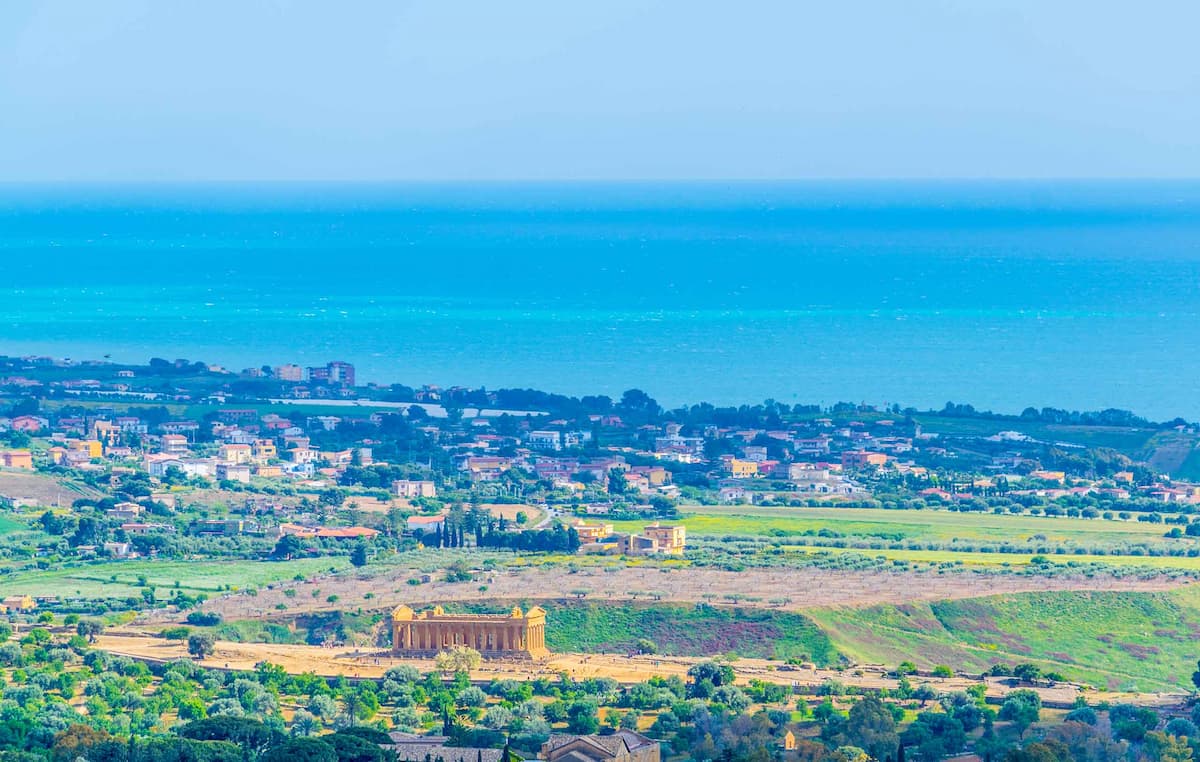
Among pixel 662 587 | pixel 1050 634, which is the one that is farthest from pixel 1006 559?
pixel 662 587

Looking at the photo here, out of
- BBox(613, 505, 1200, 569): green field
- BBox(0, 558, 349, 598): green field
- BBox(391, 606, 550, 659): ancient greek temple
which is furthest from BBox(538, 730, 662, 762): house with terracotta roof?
BBox(613, 505, 1200, 569): green field

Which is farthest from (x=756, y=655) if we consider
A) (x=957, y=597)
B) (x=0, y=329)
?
(x=0, y=329)

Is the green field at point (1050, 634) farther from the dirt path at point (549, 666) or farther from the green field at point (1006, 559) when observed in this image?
the green field at point (1006, 559)

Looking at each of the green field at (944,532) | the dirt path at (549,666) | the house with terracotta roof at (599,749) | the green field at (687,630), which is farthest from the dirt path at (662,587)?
the house with terracotta roof at (599,749)

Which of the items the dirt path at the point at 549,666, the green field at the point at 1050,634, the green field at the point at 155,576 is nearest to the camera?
the dirt path at the point at 549,666

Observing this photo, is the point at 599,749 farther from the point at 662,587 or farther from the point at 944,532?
the point at 944,532
